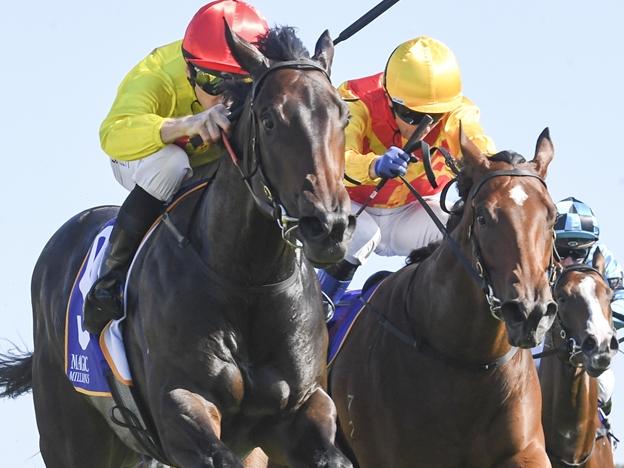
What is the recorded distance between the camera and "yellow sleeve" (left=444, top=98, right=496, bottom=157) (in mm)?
10078

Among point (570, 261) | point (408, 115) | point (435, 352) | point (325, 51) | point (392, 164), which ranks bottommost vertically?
point (570, 261)

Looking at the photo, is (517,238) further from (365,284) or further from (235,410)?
(365,284)

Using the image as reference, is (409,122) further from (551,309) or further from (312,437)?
(312,437)

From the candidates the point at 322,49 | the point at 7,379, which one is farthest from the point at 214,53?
the point at 7,379

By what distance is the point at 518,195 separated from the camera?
837 centimetres

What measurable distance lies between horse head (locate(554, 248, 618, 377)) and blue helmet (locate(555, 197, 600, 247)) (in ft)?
2.44

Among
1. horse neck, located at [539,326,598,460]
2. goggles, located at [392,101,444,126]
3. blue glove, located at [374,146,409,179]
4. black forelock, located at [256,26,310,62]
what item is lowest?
horse neck, located at [539,326,598,460]

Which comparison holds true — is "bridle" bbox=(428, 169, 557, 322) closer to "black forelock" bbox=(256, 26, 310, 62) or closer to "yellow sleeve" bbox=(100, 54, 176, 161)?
"black forelock" bbox=(256, 26, 310, 62)

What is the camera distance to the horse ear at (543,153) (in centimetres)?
886

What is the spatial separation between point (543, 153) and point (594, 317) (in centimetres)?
177

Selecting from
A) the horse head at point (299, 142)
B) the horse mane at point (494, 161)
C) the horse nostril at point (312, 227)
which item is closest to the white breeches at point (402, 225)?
the horse mane at point (494, 161)

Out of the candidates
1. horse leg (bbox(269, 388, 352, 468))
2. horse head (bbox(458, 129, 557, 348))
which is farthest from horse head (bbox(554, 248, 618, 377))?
horse leg (bbox(269, 388, 352, 468))

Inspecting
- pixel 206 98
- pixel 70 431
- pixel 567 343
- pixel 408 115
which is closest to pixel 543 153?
pixel 408 115

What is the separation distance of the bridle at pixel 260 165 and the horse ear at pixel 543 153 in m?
1.90
